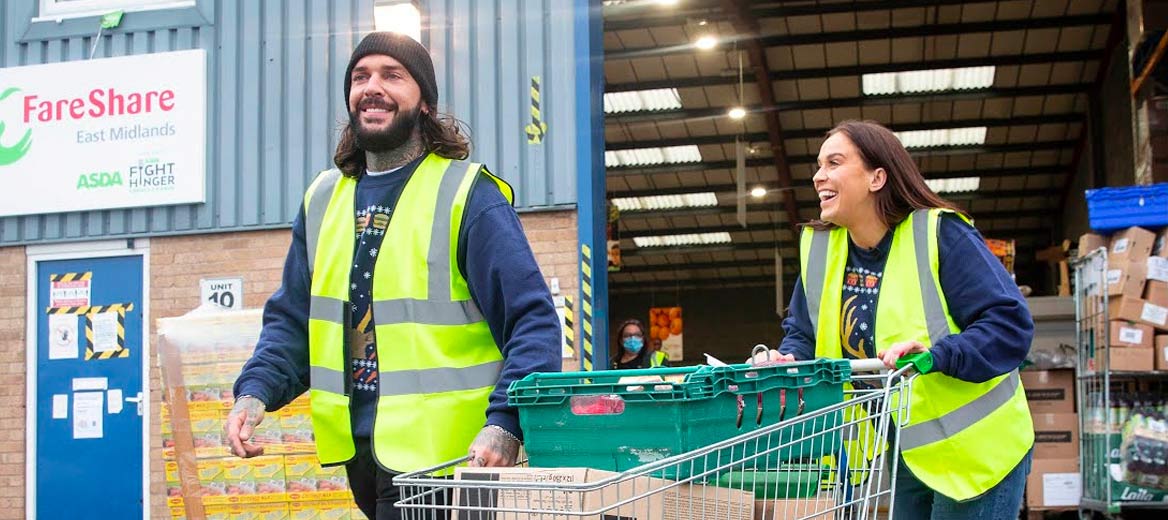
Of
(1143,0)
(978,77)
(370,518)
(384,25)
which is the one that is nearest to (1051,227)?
(978,77)

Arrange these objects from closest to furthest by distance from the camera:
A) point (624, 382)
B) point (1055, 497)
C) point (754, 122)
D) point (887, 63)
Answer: point (624, 382) → point (1055, 497) → point (887, 63) → point (754, 122)

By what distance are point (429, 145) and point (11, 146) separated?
26.9 feet

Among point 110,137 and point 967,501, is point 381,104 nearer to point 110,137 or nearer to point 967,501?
point 967,501

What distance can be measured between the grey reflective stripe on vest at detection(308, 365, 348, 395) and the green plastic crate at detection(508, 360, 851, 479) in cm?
67

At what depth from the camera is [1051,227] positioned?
32469 mm

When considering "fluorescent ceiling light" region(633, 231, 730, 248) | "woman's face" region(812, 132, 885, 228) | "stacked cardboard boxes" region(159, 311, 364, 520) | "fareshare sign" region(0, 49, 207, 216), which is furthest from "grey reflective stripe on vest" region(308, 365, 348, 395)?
"fluorescent ceiling light" region(633, 231, 730, 248)

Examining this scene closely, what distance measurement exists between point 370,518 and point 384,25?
7144 mm

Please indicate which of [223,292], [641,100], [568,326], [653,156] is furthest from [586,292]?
[653,156]

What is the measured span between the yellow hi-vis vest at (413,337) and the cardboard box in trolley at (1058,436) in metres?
9.01

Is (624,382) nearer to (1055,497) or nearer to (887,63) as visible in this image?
(1055,497)

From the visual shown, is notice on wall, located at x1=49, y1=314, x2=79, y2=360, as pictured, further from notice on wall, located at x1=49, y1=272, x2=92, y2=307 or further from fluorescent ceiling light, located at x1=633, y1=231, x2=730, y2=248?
fluorescent ceiling light, located at x1=633, y1=231, x2=730, y2=248

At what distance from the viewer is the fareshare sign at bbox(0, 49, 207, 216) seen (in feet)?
34.8

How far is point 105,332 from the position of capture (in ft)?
34.9

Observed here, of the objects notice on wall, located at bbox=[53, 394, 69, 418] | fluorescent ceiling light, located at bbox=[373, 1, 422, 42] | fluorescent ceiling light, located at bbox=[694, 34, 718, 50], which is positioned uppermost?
fluorescent ceiling light, located at bbox=[694, 34, 718, 50]
